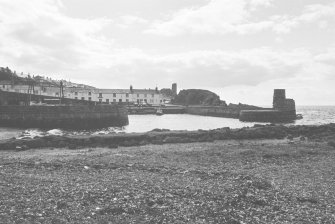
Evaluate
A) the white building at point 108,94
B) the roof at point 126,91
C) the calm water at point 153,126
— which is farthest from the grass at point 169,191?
the roof at point 126,91

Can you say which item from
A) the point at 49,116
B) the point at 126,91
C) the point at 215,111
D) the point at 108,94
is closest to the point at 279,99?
the point at 215,111

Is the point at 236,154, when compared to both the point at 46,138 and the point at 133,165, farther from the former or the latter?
the point at 46,138

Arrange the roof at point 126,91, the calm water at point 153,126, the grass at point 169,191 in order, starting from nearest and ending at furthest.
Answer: the grass at point 169,191
the calm water at point 153,126
the roof at point 126,91

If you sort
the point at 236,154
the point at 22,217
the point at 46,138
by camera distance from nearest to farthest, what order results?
1. the point at 22,217
2. the point at 236,154
3. the point at 46,138

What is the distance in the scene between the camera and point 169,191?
11.5 meters

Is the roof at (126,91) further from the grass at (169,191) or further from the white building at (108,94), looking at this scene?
the grass at (169,191)

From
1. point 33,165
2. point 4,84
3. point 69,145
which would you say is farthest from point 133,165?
point 4,84

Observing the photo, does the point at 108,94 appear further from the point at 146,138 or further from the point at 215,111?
the point at 146,138

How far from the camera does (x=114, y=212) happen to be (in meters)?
9.38

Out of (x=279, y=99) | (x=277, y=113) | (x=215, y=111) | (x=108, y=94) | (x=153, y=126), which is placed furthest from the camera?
(x=108, y=94)

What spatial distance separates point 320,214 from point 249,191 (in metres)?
2.37

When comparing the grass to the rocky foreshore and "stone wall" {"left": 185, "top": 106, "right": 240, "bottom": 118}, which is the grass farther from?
"stone wall" {"left": 185, "top": 106, "right": 240, "bottom": 118}

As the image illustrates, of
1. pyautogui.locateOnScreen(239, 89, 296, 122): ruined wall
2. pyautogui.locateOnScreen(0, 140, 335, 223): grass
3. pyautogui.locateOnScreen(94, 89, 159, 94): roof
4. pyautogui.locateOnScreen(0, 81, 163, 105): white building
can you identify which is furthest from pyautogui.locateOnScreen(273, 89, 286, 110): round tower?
pyautogui.locateOnScreen(0, 140, 335, 223): grass

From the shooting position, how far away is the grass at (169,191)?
30.3 ft
